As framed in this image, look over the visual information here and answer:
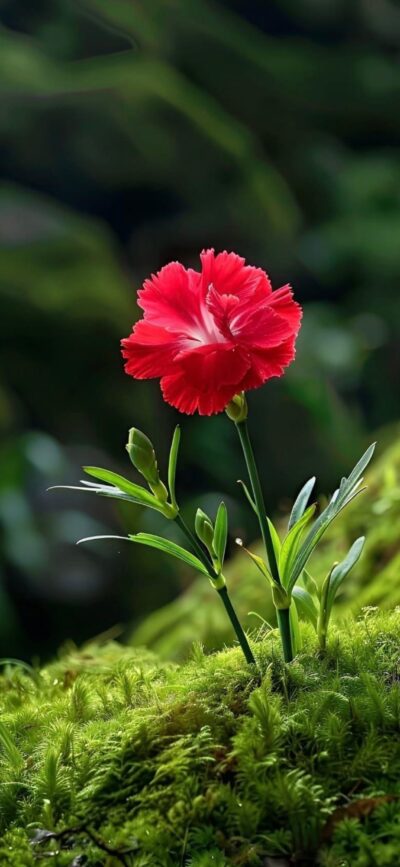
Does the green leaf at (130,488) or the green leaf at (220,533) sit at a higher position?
the green leaf at (130,488)

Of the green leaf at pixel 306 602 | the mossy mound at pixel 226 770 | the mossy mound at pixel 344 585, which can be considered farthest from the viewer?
the mossy mound at pixel 344 585

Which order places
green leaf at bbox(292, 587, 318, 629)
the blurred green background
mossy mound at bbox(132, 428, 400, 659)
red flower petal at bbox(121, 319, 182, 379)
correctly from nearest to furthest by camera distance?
red flower petal at bbox(121, 319, 182, 379) < green leaf at bbox(292, 587, 318, 629) < mossy mound at bbox(132, 428, 400, 659) < the blurred green background

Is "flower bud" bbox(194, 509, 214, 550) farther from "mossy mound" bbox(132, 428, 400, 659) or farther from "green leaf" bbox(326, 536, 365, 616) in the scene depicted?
"mossy mound" bbox(132, 428, 400, 659)

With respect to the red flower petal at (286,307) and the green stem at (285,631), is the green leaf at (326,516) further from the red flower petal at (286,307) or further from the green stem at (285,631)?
the red flower petal at (286,307)

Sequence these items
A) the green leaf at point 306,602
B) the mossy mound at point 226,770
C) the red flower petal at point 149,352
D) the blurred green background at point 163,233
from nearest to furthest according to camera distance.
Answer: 1. the mossy mound at point 226,770
2. the red flower petal at point 149,352
3. the green leaf at point 306,602
4. the blurred green background at point 163,233

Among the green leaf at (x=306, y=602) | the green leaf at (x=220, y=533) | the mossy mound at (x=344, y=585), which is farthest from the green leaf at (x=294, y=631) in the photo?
the mossy mound at (x=344, y=585)

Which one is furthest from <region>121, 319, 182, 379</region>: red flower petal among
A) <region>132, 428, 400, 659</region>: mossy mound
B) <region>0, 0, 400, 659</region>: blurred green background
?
<region>0, 0, 400, 659</region>: blurred green background
